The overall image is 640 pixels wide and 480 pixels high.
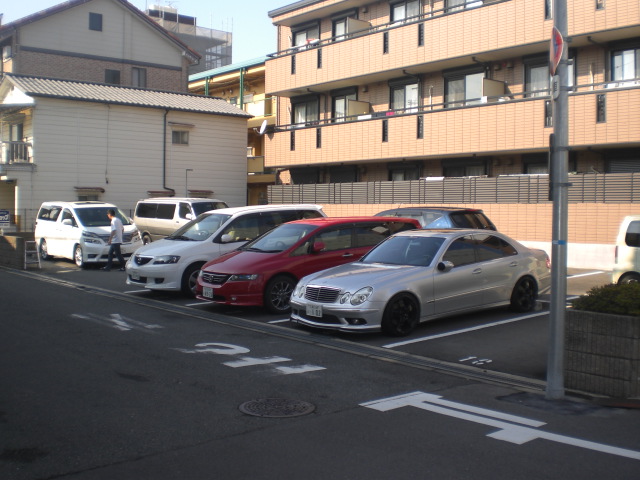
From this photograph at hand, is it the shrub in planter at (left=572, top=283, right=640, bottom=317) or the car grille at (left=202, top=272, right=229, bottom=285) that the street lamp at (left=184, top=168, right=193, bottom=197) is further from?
the shrub in planter at (left=572, top=283, right=640, bottom=317)

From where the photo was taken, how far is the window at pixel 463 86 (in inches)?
879

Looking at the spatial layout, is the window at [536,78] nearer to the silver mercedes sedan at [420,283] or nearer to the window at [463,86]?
the window at [463,86]

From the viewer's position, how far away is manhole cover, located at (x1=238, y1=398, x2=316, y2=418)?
20.6ft

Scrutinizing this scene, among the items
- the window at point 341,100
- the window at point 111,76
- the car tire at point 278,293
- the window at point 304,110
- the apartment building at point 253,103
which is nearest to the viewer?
the car tire at point 278,293

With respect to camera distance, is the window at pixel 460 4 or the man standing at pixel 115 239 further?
the window at pixel 460 4

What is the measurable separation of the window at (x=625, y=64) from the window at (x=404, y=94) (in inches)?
267

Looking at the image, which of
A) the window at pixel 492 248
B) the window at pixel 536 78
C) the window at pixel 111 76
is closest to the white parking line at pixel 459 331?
the window at pixel 492 248

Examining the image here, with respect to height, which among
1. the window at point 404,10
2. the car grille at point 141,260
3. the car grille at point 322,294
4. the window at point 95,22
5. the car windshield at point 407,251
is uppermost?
the window at point 95,22

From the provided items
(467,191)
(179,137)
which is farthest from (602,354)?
(179,137)

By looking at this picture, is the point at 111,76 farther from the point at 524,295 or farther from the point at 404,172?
the point at 524,295

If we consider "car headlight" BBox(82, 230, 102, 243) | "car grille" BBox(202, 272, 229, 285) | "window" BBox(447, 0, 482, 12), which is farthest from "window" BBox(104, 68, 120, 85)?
"car grille" BBox(202, 272, 229, 285)

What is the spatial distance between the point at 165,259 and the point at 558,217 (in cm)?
900

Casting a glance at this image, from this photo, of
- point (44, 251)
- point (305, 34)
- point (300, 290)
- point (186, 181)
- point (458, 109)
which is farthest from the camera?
point (186, 181)

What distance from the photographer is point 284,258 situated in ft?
40.2
